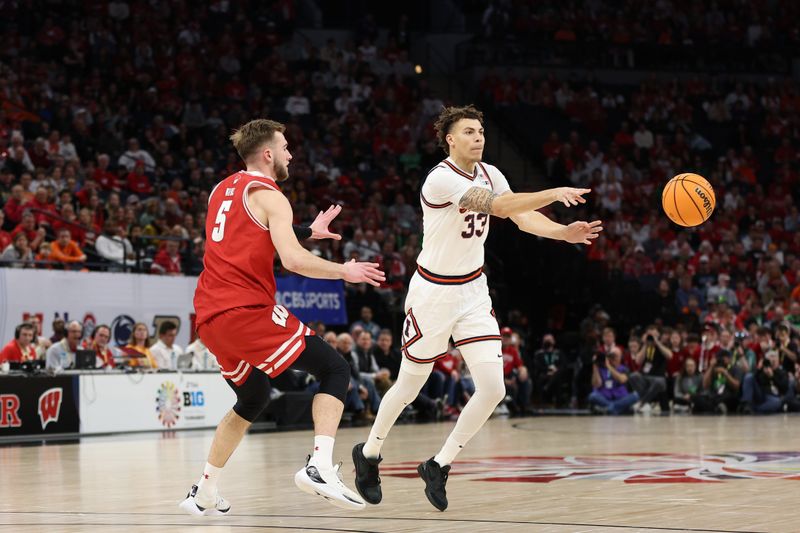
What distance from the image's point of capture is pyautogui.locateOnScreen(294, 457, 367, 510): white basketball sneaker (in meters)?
6.54

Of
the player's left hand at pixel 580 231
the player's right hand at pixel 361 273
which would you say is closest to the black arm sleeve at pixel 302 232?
the player's right hand at pixel 361 273

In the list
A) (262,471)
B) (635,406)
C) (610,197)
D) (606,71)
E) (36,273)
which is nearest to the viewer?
(262,471)

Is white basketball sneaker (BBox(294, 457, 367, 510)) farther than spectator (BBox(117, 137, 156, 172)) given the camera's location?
No

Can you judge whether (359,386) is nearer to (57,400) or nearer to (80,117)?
(57,400)

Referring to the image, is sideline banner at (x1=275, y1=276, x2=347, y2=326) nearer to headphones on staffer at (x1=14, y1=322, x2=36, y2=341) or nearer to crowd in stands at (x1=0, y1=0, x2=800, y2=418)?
crowd in stands at (x1=0, y1=0, x2=800, y2=418)

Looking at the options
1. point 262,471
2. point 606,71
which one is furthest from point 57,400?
point 606,71

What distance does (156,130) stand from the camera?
23.9 metres

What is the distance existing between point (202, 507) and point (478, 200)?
98.2 inches

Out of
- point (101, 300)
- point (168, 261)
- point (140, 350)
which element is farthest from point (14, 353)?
point (168, 261)

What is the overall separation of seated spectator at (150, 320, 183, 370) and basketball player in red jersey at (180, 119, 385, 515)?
9946 millimetres

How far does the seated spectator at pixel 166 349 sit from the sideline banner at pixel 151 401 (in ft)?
0.96

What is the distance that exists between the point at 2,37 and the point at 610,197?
13995 mm

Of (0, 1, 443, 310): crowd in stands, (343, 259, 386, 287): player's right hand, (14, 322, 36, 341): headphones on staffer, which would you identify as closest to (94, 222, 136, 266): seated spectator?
(0, 1, 443, 310): crowd in stands

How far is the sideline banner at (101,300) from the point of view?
16.8m
